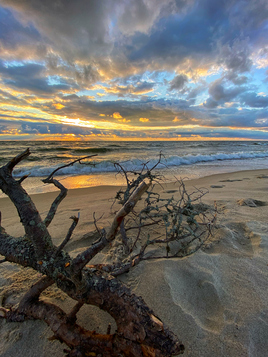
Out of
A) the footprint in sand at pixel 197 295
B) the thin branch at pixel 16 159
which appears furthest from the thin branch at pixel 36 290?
the footprint in sand at pixel 197 295

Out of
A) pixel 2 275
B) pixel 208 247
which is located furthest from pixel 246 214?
pixel 2 275

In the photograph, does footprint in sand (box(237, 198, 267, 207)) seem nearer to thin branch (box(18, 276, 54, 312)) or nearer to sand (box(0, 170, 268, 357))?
sand (box(0, 170, 268, 357))

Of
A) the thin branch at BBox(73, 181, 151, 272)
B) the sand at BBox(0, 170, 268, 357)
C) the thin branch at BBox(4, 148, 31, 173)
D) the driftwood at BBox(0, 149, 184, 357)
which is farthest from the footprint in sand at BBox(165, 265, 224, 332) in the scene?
the thin branch at BBox(4, 148, 31, 173)

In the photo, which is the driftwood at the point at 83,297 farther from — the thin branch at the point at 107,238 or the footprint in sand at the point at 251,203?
the footprint in sand at the point at 251,203

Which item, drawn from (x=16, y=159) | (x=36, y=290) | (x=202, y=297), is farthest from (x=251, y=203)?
(x=16, y=159)

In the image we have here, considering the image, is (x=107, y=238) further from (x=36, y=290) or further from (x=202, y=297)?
(x=202, y=297)

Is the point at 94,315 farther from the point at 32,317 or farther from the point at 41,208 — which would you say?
the point at 41,208

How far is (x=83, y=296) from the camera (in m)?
1.23

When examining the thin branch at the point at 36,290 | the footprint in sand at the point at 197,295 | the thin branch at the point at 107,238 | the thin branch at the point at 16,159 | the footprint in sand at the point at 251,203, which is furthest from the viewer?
the footprint in sand at the point at 251,203

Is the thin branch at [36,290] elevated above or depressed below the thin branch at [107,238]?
below

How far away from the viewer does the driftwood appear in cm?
106

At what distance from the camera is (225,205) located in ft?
13.1

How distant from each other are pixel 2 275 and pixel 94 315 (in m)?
1.28

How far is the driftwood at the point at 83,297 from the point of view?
1.06 meters
